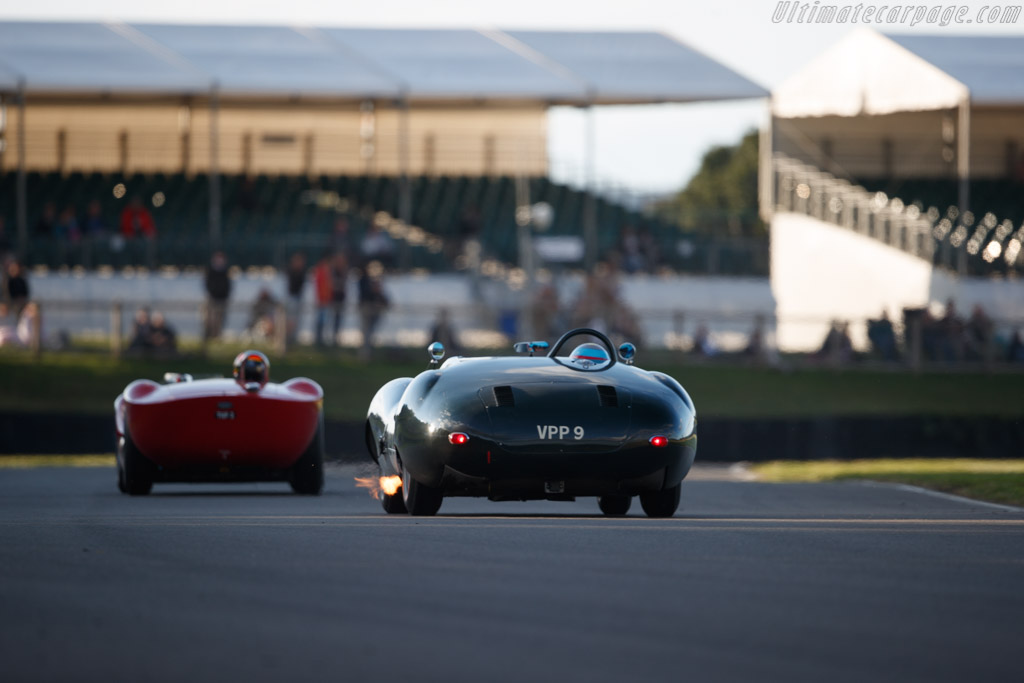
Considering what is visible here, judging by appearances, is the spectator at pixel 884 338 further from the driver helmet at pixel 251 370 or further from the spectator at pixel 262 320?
the driver helmet at pixel 251 370

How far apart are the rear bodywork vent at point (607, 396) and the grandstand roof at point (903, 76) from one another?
23.0 m

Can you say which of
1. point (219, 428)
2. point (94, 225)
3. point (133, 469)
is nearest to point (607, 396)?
point (219, 428)

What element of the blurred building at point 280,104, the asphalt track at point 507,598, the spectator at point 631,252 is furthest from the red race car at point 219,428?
the spectator at point 631,252

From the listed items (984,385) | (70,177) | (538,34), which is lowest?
(984,385)

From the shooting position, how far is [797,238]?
3375cm

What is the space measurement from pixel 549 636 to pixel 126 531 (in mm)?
3734

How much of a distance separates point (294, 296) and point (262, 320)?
6.57 ft

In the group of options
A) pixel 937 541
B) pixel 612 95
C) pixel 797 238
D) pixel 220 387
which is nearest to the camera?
pixel 937 541

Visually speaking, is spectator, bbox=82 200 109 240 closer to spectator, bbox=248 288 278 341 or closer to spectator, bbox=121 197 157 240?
spectator, bbox=121 197 157 240

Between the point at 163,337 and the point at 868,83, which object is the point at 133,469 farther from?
the point at 868,83

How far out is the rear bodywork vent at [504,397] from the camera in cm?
905

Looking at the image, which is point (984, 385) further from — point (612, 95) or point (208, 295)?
point (208, 295)

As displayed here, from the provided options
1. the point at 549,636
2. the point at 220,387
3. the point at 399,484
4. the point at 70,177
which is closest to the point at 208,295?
the point at 70,177

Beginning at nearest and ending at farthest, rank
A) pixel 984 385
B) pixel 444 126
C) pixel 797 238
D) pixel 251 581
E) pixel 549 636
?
1. pixel 549 636
2. pixel 251 581
3. pixel 984 385
4. pixel 797 238
5. pixel 444 126
